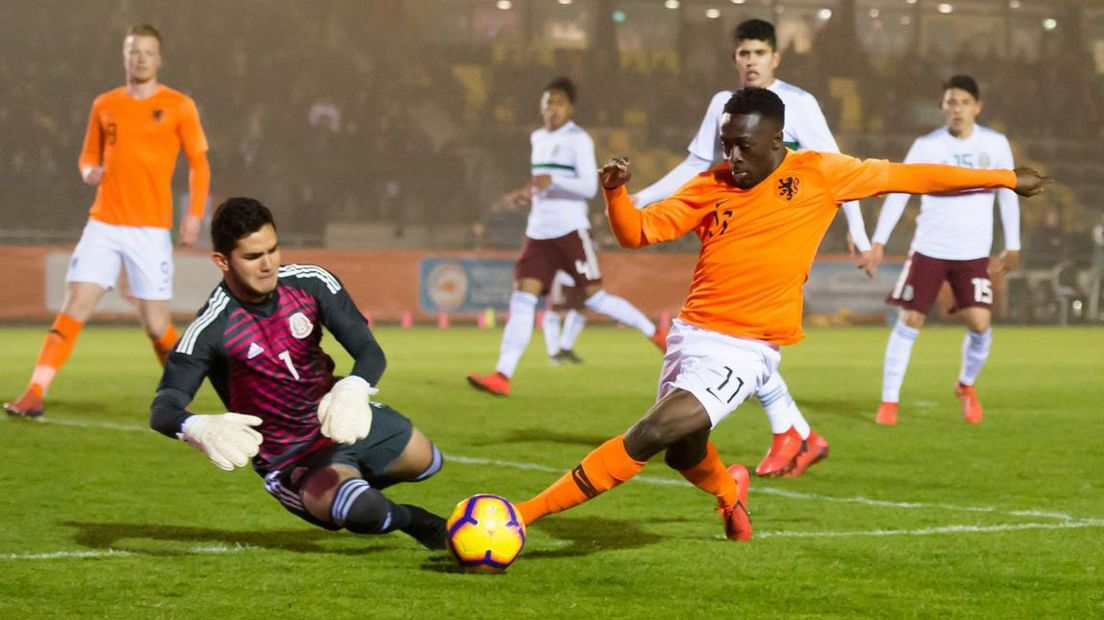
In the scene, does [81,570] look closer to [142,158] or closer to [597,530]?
[597,530]

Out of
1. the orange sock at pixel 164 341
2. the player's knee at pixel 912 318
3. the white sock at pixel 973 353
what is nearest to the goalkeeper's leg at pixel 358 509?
the orange sock at pixel 164 341

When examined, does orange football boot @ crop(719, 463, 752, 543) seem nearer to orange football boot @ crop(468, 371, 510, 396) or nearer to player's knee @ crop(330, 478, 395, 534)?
player's knee @ crop(330, 478, 395, 534)

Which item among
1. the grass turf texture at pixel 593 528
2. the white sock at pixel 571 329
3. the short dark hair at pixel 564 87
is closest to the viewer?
the grass turf texture at pixel 593 528

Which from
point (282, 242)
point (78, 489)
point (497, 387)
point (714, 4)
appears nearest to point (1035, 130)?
point (714, 4)

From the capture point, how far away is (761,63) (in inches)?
326

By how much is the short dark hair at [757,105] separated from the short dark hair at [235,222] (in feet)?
5.51

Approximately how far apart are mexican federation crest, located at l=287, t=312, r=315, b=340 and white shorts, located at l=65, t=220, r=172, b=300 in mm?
5113

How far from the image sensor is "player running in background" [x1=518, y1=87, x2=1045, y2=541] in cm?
576

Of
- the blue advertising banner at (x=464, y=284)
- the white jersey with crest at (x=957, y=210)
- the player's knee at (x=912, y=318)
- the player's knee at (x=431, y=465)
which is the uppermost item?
the white jersey with crest at (x=957, y=210)

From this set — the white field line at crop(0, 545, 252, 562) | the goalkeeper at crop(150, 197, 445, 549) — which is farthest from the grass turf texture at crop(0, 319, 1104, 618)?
the goalkeeper at crop(150, 197, 445, 549)

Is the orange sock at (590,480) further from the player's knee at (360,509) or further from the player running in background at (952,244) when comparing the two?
the player running in background at (952,244)

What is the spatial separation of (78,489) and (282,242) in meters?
16.8

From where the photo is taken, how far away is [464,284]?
79.6 feet

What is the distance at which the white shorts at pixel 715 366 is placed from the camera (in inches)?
227
